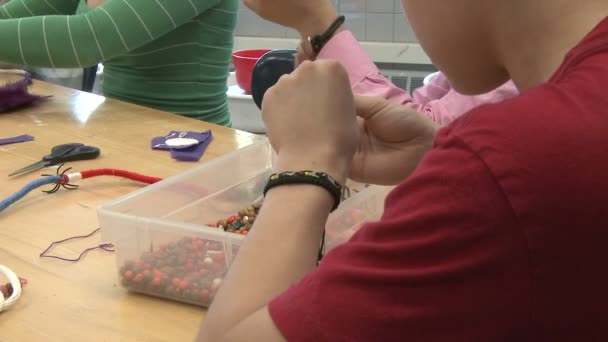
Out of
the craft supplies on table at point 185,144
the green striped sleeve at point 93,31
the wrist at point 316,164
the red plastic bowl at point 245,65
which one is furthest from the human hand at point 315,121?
the red plastic bowl at point 245,65

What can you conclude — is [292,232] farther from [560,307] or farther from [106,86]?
[106,86]

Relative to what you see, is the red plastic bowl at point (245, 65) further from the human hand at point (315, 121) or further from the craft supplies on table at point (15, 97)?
the human hand at point (315, 121)

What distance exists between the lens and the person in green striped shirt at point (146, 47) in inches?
56.4

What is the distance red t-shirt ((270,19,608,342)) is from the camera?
0.37 m

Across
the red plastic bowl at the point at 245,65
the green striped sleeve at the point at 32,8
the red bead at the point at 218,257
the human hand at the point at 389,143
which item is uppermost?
the human hand at the point at 389,143

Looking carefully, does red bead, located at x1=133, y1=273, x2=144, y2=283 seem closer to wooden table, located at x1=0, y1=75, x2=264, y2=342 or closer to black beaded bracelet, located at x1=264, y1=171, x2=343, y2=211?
wooden table, located at x1=0, y1=75, x2=264, y2=342

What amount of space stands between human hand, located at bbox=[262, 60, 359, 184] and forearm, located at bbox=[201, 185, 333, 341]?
35 mm

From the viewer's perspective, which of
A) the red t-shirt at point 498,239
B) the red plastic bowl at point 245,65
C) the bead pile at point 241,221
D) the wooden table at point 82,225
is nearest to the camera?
the red t-shirt at point 498,239

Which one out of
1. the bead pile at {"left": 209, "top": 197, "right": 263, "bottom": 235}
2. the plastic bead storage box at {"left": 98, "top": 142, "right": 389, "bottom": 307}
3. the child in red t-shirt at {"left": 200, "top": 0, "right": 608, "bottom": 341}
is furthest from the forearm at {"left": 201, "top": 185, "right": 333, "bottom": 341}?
the bead pile at {"left": 209, "top": 197, "right": 263, "bottom": 235}

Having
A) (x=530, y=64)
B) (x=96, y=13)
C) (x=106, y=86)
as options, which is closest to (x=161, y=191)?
(x=530, y=64)

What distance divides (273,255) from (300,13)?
1.80 feet

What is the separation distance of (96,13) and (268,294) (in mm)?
1113

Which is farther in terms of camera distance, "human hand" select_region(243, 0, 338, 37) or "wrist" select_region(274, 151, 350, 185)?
"human hand" select_region(243, 0, 338, 37)

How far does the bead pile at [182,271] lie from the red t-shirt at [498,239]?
0.28 meters
